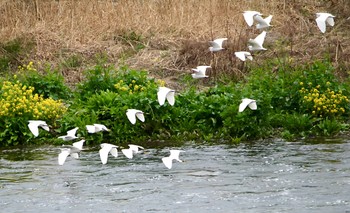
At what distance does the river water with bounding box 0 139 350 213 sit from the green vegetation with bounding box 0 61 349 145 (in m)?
0.37

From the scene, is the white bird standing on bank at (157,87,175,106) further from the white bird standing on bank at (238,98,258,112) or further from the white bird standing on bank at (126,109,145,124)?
the white bird standing on bank at (238,98,258,112)

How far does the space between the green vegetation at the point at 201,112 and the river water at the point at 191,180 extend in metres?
0.37

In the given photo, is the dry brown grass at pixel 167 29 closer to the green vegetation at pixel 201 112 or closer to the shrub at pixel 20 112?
the green vegetation at pixel 201 112

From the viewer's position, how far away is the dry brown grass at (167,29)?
1697 centimetres

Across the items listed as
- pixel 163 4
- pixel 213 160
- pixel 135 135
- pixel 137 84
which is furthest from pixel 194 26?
pixel 213 160

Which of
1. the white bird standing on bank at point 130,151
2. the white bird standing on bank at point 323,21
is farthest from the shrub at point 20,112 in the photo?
the white bird standing on bank at point 323,21

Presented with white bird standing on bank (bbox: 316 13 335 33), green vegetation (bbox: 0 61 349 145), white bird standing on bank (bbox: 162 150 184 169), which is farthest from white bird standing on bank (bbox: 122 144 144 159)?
white bird standing on bank (bbox: 316 13 335 33)

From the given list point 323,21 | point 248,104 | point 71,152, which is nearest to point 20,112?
point 71,152

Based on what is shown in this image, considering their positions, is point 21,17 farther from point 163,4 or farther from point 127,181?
point 127,181

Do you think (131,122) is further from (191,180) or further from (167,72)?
(167,72)

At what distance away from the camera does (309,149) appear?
497 inches

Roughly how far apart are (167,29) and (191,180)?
7696mm

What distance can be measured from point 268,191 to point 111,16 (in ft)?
30.4

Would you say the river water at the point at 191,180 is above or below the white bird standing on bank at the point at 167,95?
below
